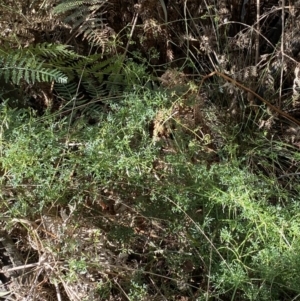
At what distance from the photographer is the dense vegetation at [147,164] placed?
1199 mm

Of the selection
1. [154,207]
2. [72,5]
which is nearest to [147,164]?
[154,207]

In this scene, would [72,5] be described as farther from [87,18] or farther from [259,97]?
[259,97]

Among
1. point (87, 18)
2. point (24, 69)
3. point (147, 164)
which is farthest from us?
point (87, 18)

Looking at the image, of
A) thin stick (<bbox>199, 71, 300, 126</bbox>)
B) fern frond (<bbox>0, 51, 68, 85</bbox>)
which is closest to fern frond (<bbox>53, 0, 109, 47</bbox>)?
fern frond (<bbox>0, 51, 68, 85</bbox>)

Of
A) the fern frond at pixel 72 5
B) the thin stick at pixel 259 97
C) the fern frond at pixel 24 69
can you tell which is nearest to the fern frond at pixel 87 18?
the fern frond at pixel 72 5

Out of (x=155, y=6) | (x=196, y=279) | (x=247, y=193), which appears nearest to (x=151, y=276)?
(x=196, y=279)

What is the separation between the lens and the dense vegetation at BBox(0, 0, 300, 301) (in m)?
1.20

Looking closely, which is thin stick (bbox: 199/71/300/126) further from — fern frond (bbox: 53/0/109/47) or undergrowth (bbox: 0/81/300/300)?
fern frond (bbox: 53/0/109/47)

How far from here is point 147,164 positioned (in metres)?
1.27

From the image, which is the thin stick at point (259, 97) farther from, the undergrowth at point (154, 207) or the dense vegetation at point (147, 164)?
the undergrowth at point (154, 207)

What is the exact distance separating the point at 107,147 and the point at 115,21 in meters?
0.67

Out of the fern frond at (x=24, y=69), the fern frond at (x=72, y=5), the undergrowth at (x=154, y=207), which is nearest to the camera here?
the undergrowth at (x=154, y=207)

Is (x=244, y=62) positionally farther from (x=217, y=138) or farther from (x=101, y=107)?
(x=101, y=107)

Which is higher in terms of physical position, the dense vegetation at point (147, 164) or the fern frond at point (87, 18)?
the fern frond at point (87, 18)
